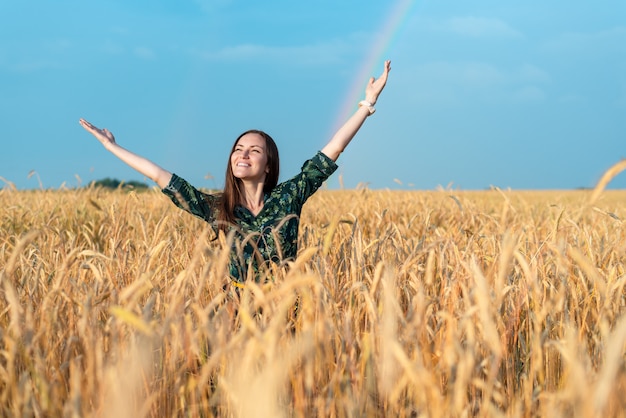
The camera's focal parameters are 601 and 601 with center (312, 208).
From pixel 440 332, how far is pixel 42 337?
103 cm

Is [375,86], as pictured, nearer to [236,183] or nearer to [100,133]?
[236,183]

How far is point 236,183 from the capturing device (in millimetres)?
3178

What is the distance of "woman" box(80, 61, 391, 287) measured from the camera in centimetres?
300

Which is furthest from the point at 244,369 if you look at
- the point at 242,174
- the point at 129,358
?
the point at 242,174

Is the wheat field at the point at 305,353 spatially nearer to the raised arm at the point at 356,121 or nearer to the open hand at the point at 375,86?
the raised arm at the point at 356,121

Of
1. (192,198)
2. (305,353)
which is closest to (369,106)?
(192,198)

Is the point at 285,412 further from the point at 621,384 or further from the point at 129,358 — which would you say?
the point at 621,384

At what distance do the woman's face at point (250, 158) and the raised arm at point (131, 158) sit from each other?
1.14ft

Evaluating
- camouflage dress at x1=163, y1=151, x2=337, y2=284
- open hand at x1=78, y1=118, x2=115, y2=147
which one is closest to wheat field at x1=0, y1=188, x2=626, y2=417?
camouflage dress at x1=163, y1=151, x2=337, y2=284

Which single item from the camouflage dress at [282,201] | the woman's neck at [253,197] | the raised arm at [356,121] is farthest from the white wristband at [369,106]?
the woman's neck at [253,197]

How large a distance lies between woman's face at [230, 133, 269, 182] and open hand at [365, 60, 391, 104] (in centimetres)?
60

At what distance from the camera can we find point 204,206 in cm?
312

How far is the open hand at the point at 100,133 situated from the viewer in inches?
123

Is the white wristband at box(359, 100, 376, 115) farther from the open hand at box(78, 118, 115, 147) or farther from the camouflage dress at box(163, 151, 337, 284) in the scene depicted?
the open hand at box(78, 118, 115, 147)
